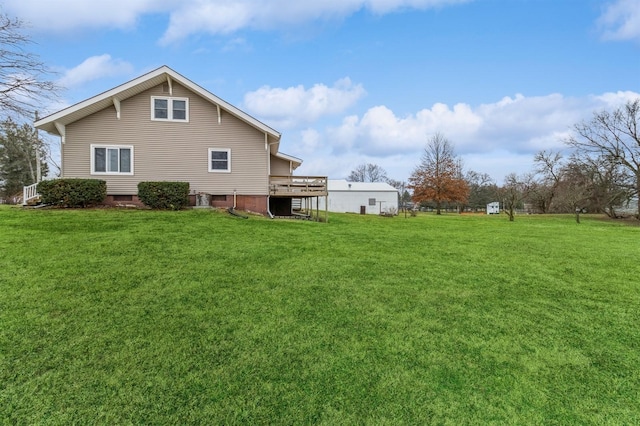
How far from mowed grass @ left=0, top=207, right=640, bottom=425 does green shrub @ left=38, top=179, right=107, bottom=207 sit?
603 centimetres

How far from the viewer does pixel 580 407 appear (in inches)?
122

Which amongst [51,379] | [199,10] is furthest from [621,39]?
[51,379]

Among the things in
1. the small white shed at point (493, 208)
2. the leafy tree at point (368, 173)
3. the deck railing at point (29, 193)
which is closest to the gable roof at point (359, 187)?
the small white shed at point (493, 208)

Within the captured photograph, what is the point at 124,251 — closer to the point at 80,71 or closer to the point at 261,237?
the point at 261,237

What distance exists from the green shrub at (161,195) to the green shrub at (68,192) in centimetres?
176

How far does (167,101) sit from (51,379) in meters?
14.1

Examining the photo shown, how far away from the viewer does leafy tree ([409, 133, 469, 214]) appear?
3950 centimetres

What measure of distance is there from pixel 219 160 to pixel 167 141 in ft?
7.78

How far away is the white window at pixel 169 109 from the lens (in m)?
14.7

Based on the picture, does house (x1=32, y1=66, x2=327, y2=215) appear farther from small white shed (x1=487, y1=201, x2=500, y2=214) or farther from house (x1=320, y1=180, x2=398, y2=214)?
small white shed (x1=487, y1=201, x2=500, y2=214)

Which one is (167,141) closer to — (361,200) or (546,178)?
(361,200)

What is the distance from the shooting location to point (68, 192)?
12.7 metres

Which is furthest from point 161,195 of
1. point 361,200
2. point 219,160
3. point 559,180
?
point 559,180

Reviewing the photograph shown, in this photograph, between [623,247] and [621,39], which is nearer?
[623,247]
